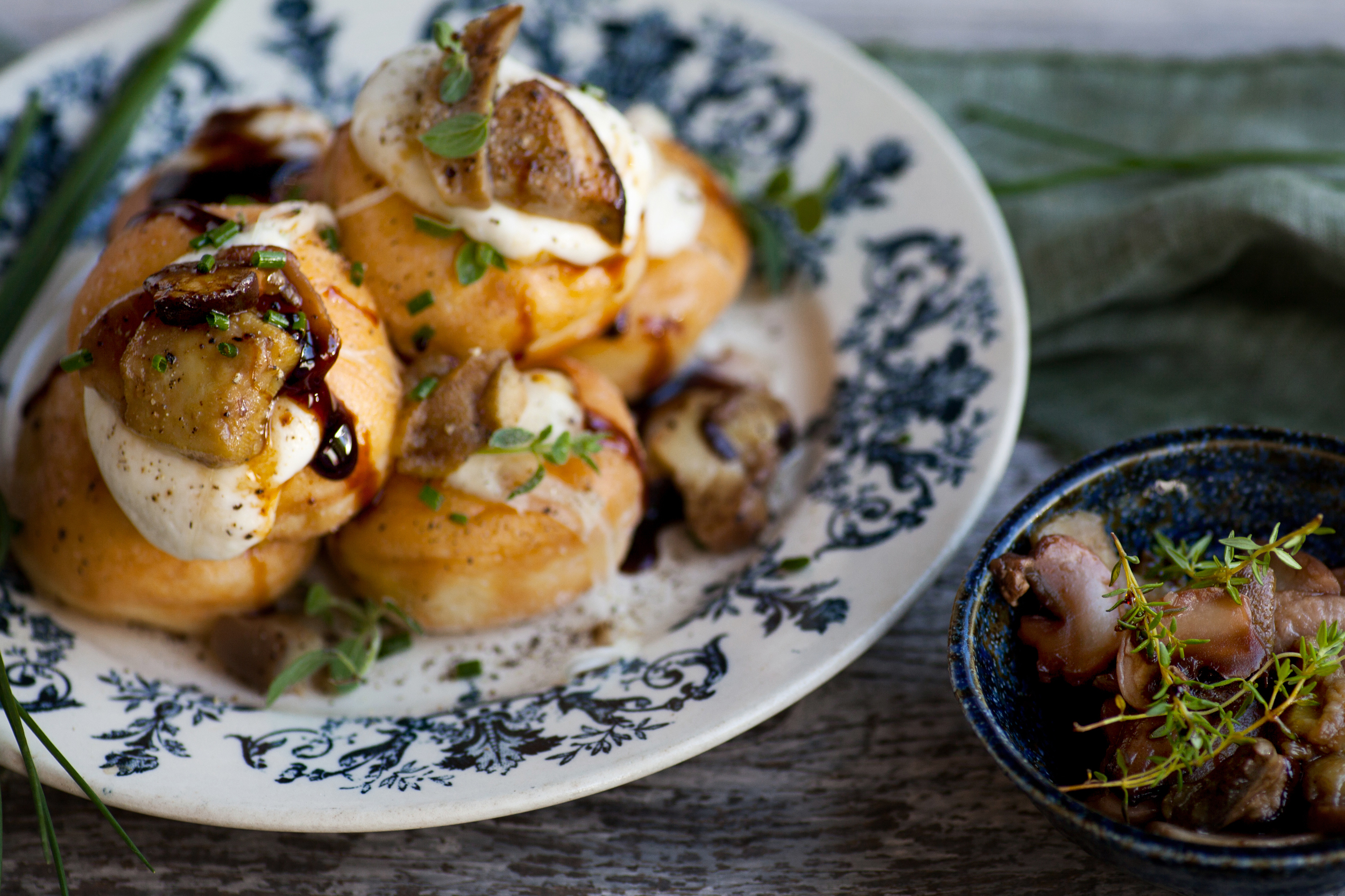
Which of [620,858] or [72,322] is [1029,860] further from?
[72,322]

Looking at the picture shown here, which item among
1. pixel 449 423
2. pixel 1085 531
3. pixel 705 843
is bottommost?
pixel 705 843

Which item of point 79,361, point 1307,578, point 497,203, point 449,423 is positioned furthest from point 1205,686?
point 79,361

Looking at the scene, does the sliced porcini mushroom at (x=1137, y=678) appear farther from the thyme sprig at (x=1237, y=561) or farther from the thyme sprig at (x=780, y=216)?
the thyme sprig at (x=780, y=216)

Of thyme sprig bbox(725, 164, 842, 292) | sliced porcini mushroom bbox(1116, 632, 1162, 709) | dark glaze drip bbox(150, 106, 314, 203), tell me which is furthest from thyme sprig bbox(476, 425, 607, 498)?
sliced porcini mushroom bbox(1116, 632, 1162, 709)

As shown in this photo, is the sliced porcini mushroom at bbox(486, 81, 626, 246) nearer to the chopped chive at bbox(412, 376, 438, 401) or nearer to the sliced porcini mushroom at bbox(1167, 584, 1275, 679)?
the chopped chive at bbox(412, 376, 438, 401)

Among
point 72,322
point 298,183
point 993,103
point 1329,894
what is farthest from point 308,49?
point 1329,894

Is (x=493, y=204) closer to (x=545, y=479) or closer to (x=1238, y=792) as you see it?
(x=545, y=479)
